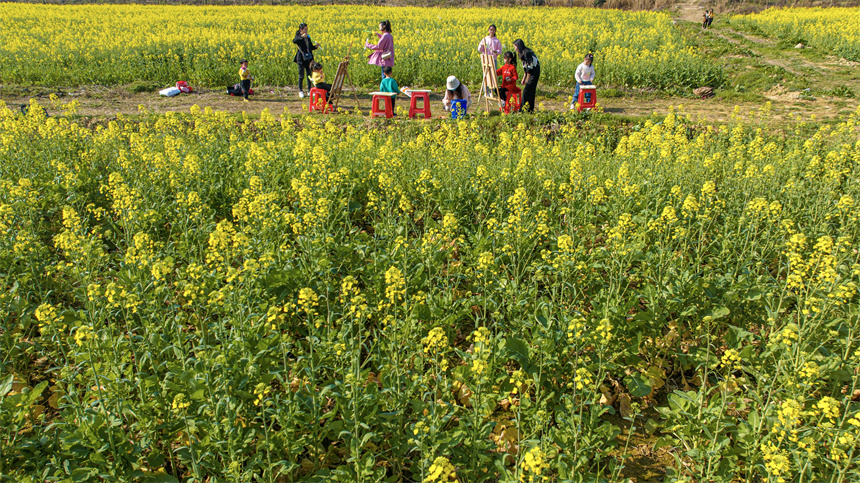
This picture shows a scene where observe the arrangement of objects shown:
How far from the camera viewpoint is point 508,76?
442 inches

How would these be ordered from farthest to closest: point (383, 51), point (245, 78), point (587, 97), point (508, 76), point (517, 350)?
point (245, 78) → point (383, 51) → point (587, 97) → point (508, 76) → point (517, 350)

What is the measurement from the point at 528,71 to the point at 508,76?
43 centimetres

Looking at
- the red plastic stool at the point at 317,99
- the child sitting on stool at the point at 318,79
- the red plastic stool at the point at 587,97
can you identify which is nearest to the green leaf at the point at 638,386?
the red plastic stool at the point at 587,97

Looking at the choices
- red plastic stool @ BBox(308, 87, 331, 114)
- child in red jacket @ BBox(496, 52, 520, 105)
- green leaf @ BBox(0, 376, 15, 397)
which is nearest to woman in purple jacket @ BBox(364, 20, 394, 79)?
red plastic stool @ BBox(308, 87, 331, 114)

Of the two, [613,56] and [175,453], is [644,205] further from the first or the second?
[613,56]

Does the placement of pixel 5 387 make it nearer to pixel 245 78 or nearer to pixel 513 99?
pixel 513 99

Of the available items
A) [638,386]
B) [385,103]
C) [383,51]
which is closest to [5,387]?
[638,386]

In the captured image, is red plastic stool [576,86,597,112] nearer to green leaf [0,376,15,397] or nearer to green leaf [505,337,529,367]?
green leaf [505,337,529,367]

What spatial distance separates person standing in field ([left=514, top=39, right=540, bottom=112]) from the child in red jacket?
0.69 ft

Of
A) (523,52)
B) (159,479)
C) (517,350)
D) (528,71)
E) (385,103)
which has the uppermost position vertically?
(523,52)

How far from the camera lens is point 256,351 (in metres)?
3.43

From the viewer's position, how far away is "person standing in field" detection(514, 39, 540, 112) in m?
10.9

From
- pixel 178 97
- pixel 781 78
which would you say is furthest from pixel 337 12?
pixel 781 78

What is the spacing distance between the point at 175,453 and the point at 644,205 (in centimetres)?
490
